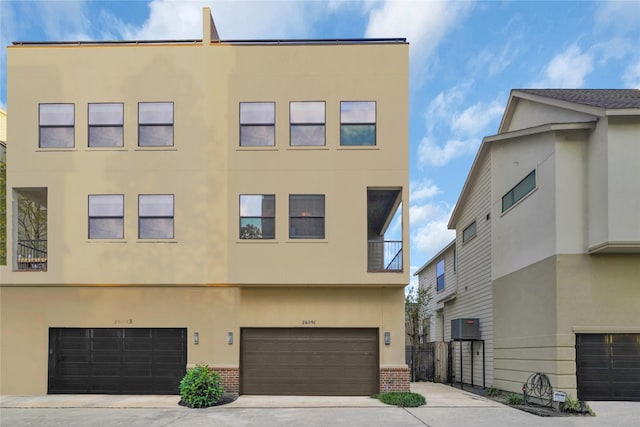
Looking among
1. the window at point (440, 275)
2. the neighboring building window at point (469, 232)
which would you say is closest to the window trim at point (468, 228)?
the neighboring building window at point (469, 232)

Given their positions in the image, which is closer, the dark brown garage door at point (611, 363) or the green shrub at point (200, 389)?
the dark brown garage door at point (611, 363)

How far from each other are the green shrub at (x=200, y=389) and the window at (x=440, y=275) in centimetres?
1529

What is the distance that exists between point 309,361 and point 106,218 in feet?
23.4

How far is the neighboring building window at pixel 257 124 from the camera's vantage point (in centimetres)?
1485

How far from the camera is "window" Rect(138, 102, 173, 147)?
48.8ft

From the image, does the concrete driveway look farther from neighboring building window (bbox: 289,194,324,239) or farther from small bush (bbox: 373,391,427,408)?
neighboring building window (bbox: 289,194,324,239)

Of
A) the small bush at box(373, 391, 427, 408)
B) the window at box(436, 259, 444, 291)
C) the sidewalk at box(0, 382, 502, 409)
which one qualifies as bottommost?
the sidewalk at box(0, 382, 502, 409)

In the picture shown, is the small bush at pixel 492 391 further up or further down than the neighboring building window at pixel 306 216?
further down

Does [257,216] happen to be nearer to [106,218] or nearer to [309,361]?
[106,218]

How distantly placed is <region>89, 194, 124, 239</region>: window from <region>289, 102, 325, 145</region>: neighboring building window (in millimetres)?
5313

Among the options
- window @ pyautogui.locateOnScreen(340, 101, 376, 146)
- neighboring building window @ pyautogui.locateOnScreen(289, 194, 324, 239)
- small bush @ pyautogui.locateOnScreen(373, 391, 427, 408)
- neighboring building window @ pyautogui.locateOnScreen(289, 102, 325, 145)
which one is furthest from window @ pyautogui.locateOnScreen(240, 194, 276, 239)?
small bush @ pyautogui.locateOnScreen(373, 391, 427, 408)

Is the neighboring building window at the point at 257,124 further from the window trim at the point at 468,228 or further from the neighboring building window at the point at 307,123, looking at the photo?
the window trim at the point at 468,228

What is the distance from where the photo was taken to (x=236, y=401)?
1373 cm

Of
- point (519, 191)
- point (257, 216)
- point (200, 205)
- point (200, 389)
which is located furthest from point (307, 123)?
point (200, 389)
